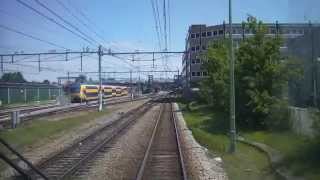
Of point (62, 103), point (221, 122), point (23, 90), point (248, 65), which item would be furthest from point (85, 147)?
point (23, 90)

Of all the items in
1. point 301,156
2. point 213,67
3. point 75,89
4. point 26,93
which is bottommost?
point 301,156

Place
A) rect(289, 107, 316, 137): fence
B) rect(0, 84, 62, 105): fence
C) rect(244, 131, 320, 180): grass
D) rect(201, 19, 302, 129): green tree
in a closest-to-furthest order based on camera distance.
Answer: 1. rect(244, 131, 320, 180): grass
2. rect(289, 107, 316, 137): fence
3. rect(201, 19, 302, 129): green tree
4. rect(0, 84, 62, 105): fence

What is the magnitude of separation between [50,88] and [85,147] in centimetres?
8384

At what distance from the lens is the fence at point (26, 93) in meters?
73.5

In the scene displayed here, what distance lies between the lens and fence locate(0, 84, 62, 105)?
73475mm

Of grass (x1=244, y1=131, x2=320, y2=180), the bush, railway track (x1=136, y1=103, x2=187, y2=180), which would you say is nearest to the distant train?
the bush

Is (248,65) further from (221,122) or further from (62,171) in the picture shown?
(62,171)

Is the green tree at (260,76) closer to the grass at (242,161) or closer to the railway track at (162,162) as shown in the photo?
the grass at (242,161)

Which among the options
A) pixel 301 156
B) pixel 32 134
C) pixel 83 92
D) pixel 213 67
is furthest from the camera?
pixel 83 92

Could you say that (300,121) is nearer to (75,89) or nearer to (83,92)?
(75,89)

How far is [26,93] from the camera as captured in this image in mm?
87688

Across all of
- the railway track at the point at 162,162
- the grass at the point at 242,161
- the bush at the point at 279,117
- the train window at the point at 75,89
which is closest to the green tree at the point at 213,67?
the bush at the point at 279,117

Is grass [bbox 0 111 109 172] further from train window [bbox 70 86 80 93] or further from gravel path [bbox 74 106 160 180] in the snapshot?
train window [bbox 70 86 80 93]

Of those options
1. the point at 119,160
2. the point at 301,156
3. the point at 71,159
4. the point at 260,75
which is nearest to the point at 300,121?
the point at 301,156
